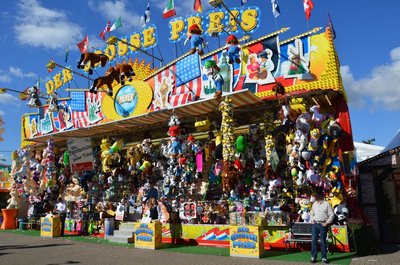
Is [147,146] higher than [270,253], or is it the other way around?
[147,146]

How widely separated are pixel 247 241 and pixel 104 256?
4.10 metres

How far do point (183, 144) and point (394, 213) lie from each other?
24.3 ft

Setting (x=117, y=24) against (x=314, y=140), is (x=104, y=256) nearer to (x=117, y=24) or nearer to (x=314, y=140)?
(x=314, y=140)

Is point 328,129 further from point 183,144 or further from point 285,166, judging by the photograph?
point 183,144

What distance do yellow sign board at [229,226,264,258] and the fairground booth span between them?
3cm

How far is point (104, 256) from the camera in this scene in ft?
33.5

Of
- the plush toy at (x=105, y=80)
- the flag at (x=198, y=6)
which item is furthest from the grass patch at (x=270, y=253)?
the flag at (x=198, y=6)

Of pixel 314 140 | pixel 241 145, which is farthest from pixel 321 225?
pixel 241 145

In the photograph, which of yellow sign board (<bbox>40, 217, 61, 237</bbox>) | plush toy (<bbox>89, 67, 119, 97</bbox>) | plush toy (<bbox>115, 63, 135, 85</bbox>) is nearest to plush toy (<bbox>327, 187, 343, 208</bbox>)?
plush toy (<bbox>115, 63, 135, 85</bbox>)

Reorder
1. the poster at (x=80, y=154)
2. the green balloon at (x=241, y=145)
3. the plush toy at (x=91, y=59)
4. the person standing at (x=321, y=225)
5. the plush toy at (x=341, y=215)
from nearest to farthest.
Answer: the person standing at (x=321, y=225), the plush toy at (x=341, y=215), the green balloon at (x=241, y=145), the plush toy at (x=91, y=59), the poster at (x=80, y=154)

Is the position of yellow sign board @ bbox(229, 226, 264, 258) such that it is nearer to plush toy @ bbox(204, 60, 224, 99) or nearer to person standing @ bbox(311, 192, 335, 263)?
person standing @ bbox(311, 192, 335, 263)

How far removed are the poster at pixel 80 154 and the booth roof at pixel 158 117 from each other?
68cm

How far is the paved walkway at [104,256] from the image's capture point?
8.89 m

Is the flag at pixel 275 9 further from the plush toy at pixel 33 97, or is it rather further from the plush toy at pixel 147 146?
the plush toy at pixel 33 97
